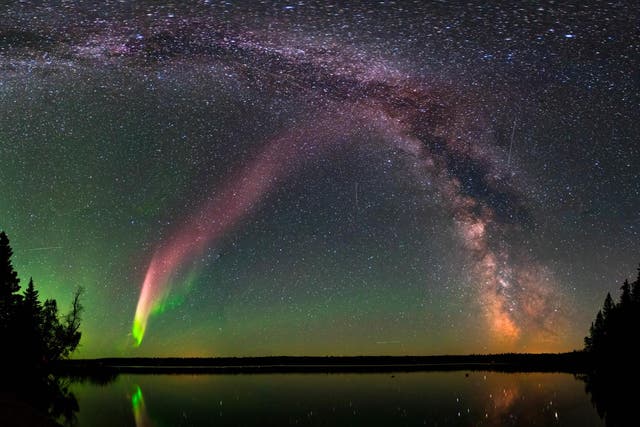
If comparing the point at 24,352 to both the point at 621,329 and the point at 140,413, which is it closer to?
the point at 140,413

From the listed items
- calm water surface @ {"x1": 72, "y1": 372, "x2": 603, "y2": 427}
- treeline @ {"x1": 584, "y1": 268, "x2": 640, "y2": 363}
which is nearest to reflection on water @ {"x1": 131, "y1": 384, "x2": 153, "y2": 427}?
calm water surface @ {"x1": 72, "y1": 372, "x2": 603, "y2": 427}

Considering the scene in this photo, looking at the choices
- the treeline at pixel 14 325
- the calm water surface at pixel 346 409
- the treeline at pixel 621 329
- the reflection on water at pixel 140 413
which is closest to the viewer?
the reflection on water at pixel 140 413

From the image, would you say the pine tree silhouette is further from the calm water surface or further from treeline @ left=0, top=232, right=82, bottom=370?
treeline @ left=0, top=232, right=82, bottom=370

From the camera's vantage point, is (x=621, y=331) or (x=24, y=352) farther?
(x=621, y=331)

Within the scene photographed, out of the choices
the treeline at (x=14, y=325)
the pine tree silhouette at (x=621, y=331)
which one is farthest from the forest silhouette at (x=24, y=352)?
the pine tree silhouette at (x=621, y=331)

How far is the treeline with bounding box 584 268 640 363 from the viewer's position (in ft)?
262

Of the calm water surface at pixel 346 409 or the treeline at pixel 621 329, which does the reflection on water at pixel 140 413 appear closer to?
the calm water surface at pixel 346 409

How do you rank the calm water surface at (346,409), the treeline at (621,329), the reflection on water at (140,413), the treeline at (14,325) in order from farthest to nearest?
the treeline at (621,329) < the treeline at (14,325) < the calm water surface at (346,409) < the reflection on water at (140,413)

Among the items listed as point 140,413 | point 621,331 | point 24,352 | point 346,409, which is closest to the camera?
point 140,413

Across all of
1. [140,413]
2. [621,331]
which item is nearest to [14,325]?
[140,413]

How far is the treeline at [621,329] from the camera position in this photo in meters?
79.9

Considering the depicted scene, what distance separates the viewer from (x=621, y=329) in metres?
83.9

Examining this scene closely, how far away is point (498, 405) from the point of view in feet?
134

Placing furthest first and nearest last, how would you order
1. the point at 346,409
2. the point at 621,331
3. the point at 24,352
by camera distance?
the point at 621,331 < the point at 24,352 < the point at 346,409
